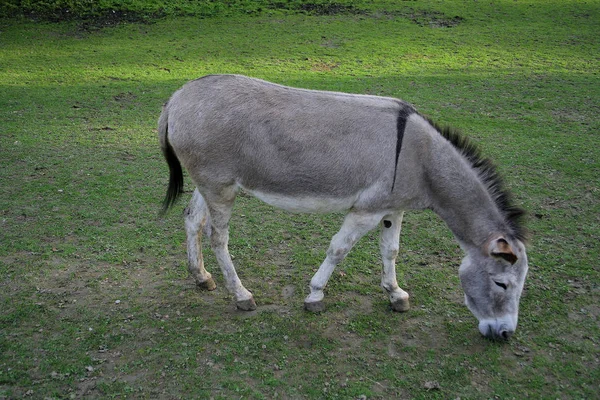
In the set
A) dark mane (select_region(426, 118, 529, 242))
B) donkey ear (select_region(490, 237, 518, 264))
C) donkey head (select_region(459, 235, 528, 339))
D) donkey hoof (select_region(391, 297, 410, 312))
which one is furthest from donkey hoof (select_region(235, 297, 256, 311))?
dark mane (select_region(426, 118, 529, 242))

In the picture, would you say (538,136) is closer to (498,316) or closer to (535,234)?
(535,234)

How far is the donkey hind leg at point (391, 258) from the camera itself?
4.55 meters

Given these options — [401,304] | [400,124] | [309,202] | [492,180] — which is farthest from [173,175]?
[492,180]

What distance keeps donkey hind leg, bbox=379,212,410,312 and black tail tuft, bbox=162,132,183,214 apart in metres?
1.87

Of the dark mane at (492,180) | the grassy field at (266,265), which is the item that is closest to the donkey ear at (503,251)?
the dark mane at (492,180)

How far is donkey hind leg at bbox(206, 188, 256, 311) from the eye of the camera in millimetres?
4398

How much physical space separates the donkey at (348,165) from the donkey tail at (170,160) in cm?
12

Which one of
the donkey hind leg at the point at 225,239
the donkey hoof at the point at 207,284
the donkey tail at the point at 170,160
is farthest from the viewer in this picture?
the donkey hoof at the point at 207,284

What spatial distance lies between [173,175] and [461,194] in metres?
2.49

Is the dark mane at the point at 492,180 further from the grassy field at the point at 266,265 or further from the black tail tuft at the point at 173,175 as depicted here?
the black tail tuft at the point at 173,175

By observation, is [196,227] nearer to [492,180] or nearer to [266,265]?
[266,265]

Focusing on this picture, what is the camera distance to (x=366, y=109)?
4320 mm

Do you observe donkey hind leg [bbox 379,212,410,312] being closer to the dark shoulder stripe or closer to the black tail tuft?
the dark shoulder stripe

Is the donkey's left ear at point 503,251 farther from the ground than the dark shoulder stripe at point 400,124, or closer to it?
closer to it
